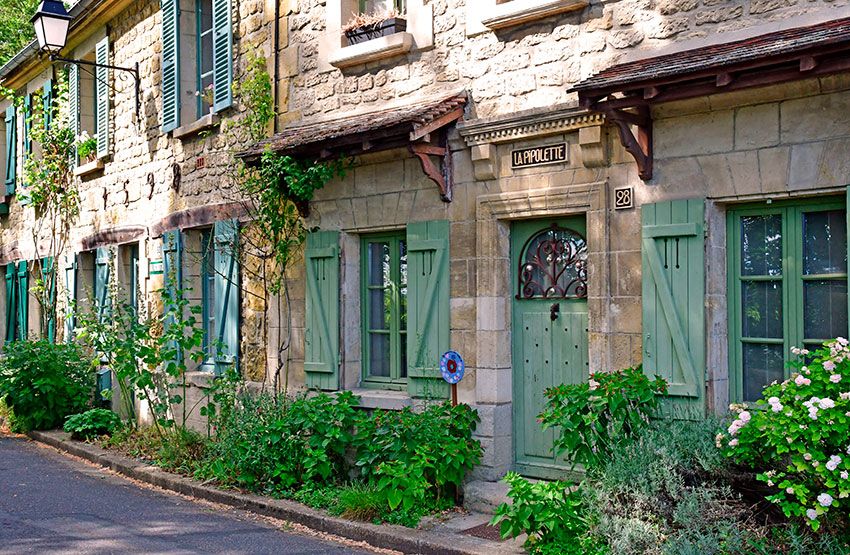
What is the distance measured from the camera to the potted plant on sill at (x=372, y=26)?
8258mm

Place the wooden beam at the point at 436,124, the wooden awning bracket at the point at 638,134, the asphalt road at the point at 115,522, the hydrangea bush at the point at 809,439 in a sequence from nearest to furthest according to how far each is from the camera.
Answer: the hydrangea bush at the point at 809,439, the wooden awning bracket at the point at 638,134, the asphalt road at the point at 115,522, the wooden beam at the point at 436,124

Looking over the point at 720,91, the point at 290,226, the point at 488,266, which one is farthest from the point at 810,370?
the point at 290,226

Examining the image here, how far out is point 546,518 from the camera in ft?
18.7

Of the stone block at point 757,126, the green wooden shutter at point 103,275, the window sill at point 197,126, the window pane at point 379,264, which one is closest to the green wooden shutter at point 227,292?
the window sill at point 197,126

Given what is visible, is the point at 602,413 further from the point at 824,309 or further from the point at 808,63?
the point at 808,63

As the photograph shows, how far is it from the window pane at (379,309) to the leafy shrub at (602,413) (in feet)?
8.93

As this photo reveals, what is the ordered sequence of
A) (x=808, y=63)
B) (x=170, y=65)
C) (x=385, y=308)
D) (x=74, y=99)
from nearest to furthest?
(x=808, y=63), (x=385, y=308), (x=170, y=65), (x=74, y=99)

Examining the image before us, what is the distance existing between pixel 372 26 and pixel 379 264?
217 cm

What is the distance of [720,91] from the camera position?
5562 millimetres

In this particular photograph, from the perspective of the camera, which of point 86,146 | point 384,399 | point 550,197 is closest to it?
point 550,197

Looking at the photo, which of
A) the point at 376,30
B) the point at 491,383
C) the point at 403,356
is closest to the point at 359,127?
the point at 376,30

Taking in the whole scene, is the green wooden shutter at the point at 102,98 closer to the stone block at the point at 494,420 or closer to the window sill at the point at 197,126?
the window sill at the point at 197,126

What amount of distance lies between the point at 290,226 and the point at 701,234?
14.6ft

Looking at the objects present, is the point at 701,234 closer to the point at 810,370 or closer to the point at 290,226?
the point at 810,370
